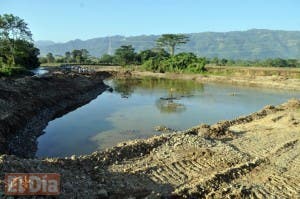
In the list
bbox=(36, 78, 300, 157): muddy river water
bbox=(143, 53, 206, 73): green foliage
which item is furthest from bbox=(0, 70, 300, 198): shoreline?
bbox=(143, 53, 206, 73): green foliage

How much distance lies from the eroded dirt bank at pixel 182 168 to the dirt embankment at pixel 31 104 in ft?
16.8

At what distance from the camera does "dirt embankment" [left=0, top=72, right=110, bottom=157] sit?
63.6ft

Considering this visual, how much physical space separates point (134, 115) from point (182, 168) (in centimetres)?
1533

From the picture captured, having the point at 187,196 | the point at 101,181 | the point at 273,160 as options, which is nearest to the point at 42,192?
the point at 101,181

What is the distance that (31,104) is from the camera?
27453mm

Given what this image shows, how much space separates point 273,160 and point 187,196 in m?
5.50

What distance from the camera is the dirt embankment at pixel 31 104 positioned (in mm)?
19391

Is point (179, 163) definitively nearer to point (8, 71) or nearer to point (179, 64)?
point (8, 71)

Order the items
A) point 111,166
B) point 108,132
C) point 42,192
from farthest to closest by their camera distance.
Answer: point 108,132
point 111,166
point 42,192

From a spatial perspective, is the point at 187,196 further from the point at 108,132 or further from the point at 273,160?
the point at 108,132

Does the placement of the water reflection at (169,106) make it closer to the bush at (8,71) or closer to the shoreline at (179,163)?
the shoreline at (179,163)

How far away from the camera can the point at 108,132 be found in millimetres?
23281

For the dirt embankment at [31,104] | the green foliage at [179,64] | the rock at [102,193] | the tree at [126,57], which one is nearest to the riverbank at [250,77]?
the green foliage at [179,64]

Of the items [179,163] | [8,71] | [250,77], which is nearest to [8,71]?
[8,71]
